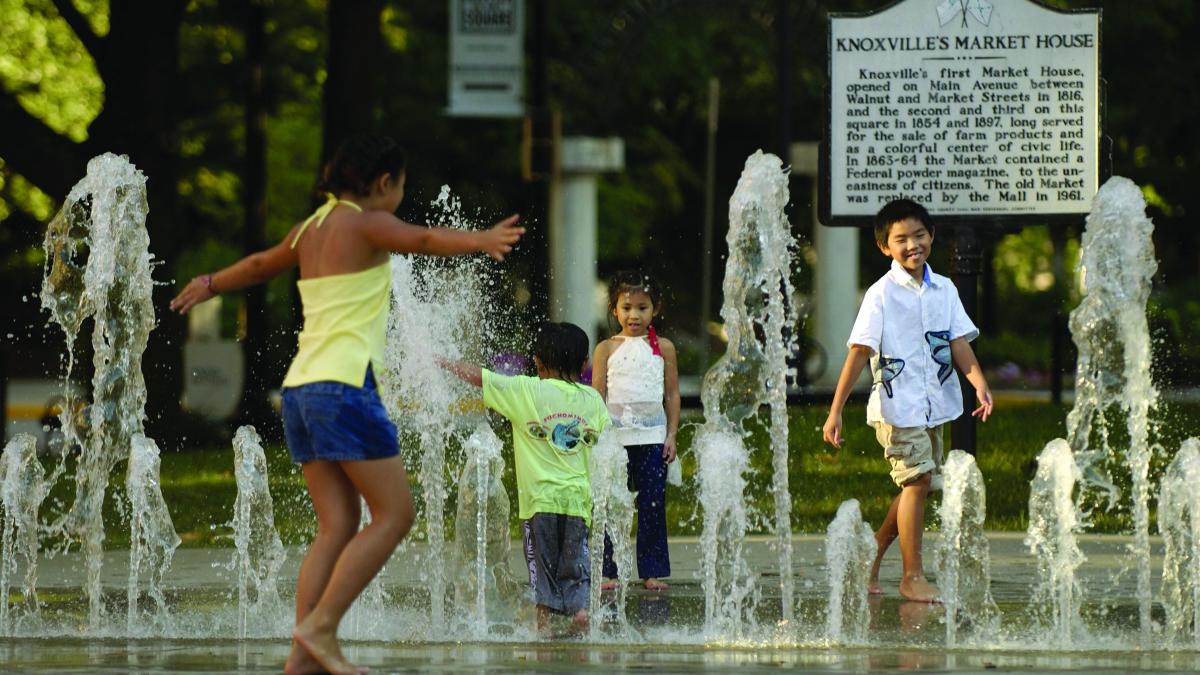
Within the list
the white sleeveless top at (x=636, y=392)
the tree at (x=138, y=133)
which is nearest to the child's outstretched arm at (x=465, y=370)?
the white sleeveless top at (x=636, y=392)

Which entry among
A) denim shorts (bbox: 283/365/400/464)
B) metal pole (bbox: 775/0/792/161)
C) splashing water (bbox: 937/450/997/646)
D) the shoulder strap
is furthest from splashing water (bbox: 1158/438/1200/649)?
metal pole (bbox: 775/0/792/161)

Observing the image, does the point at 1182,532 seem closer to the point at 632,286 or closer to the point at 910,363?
the point at 910,363

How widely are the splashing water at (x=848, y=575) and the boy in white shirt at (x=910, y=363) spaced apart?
56cm

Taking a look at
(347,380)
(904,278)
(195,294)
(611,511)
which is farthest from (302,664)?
(904,278)

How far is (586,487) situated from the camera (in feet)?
27.6

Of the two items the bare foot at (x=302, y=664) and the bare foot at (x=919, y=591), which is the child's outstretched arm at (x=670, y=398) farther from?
the bare foot at (x=302, y=664)

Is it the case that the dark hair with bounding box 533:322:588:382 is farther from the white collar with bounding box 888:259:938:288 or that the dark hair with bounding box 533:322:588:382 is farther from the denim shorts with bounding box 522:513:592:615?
the white collar with bounding box 888:259:938:288

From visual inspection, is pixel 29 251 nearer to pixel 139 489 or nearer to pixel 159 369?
pixel 159 369

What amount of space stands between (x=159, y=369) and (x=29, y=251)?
735 inches

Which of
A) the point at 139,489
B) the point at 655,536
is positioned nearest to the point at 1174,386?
the point at 655,536

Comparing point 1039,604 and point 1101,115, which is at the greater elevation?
point 1101,115

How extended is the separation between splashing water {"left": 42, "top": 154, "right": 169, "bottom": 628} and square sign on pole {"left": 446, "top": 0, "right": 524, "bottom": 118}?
46.0 feet

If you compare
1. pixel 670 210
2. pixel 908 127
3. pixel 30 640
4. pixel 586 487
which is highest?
pixel 670 210

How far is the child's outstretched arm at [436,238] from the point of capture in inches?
245
